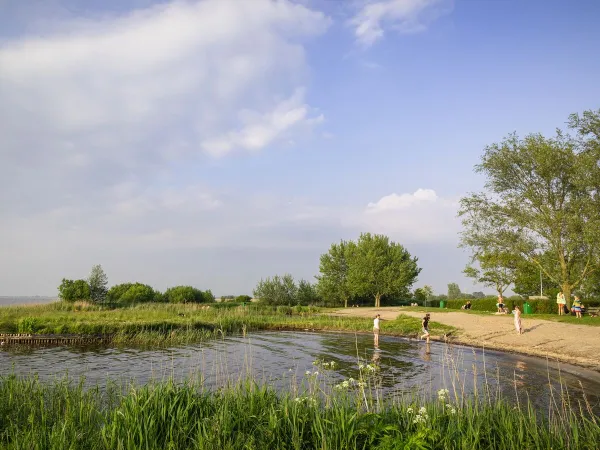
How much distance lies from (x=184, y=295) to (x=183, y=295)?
15 cm

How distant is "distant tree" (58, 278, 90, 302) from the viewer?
4862 cm

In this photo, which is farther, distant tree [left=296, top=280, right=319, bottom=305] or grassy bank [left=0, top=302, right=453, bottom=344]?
distant tree [left=296, top=280, right=319, bottom=305]

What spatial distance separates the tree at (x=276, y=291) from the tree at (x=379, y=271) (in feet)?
31.8

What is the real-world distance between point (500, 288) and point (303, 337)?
121 ft

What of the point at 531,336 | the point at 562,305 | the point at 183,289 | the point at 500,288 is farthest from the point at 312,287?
the point at 531,336

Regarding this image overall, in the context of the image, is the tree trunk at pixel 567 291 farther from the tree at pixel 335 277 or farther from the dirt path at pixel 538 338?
the tree at pixel 335 277

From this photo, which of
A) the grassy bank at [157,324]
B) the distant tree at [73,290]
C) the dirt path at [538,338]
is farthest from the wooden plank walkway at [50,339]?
the distant tree at [73,290]

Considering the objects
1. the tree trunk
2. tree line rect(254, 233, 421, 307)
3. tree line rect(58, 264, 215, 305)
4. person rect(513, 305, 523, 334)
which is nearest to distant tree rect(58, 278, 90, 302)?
tree line rect(58, 264, 215, 305)

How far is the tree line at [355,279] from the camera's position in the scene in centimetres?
6444

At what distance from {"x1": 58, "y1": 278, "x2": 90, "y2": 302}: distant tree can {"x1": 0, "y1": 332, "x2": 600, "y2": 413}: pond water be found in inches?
1168

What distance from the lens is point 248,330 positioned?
1318 inches

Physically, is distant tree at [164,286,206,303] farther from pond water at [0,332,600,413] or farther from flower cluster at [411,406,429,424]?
flower cluster at [411,406,429,424]

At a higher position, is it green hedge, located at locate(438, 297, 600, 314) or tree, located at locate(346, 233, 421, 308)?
tree, located at locate(346, 233, 421, 308)

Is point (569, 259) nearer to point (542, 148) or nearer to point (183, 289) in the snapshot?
point (542, 148)
